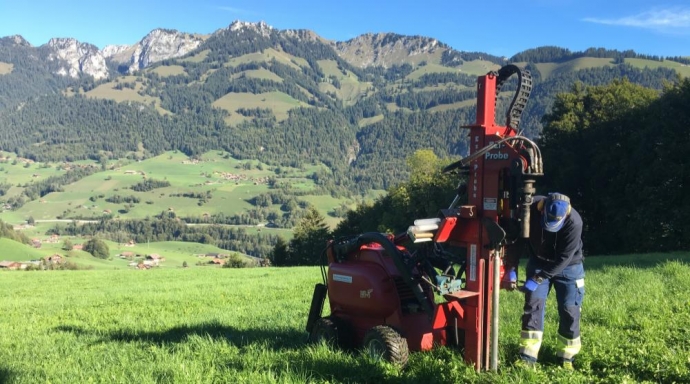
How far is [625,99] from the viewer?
38.7 meters

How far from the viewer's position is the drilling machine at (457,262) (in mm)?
5340

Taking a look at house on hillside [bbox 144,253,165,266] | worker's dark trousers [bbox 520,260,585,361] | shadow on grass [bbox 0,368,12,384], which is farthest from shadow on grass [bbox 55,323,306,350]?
house on hillside [bbox 144,253,165,266]

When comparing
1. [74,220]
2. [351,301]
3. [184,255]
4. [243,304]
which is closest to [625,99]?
Result: [243,304]

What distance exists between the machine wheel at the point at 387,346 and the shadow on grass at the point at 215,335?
1.63 meters

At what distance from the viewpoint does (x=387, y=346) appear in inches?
239

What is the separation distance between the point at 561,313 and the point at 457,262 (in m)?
1.36

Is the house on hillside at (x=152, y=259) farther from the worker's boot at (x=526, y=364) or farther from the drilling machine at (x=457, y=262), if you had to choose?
the worker's boot at (x=526, y=364)

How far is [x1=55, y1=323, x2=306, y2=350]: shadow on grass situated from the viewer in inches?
312

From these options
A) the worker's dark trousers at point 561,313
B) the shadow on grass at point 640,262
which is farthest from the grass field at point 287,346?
the shadow on grass at point 640,262

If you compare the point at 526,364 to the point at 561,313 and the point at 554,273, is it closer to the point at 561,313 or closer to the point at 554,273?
the point at 561,313

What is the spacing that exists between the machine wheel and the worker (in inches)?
55.2

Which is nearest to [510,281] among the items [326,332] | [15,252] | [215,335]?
[326,332]

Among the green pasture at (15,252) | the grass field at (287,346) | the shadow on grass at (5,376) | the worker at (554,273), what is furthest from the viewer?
the green pasture at (15,252)

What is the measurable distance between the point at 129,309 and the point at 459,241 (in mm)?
10353
